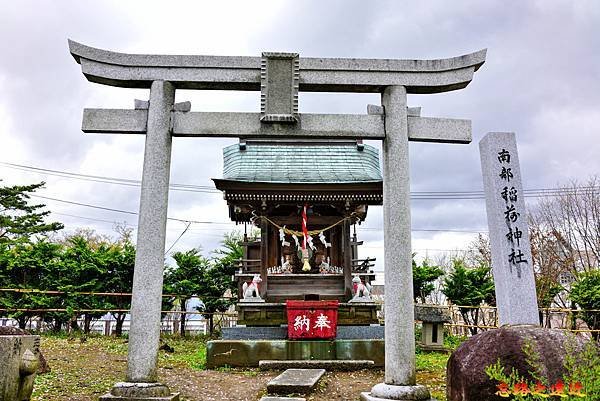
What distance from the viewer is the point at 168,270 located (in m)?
17.5

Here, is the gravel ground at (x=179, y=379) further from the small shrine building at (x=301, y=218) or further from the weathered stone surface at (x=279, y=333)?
the small shrine building at (x=301, y=218)

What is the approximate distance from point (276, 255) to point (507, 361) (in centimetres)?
1005

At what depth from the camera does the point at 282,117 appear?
6.71 metres

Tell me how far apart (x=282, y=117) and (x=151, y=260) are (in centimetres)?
293

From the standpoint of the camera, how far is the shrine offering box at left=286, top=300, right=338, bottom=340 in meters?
11.3

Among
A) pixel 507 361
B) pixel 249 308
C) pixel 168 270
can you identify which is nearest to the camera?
pixel 507 361

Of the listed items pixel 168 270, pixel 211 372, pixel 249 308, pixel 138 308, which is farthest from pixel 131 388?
pixel 168 270

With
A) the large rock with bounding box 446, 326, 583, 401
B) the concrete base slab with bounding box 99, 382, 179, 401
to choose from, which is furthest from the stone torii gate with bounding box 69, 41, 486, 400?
the large rock with bounding box 446, 326, 583, 401

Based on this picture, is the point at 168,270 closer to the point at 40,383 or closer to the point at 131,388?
the point at 40,383

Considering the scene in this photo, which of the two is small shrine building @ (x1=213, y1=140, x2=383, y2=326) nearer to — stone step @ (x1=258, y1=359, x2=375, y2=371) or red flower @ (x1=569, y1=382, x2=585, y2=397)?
stone step @ (x1=258, y1=359, x2=375, y2=371)

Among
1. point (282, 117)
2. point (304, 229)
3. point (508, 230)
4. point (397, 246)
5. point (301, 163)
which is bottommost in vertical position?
point (397, 246)

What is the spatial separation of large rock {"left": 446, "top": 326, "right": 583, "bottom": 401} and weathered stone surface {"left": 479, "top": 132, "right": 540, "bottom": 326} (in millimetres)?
942

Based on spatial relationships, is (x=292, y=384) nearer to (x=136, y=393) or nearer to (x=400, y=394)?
(x=400, y=394)

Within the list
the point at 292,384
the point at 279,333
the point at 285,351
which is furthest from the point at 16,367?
the point at 279,333
